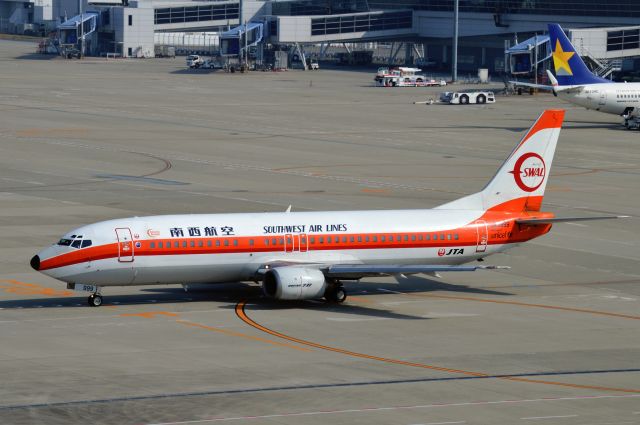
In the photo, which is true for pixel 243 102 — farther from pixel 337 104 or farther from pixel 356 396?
pixel 356 396

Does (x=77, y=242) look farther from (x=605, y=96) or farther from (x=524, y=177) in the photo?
(x=605, y=96)

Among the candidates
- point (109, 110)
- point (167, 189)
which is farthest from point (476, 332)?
point (109, 110)

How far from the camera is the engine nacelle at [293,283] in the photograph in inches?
2019

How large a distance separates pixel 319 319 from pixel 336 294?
337cm

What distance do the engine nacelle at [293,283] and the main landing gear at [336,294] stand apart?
1.41 meters

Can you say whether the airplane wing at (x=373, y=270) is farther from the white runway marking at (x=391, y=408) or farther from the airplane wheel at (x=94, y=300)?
the white runway marking at (x=391, y=408)

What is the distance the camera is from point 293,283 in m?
51.3

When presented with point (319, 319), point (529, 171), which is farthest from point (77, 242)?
point (529, 171)

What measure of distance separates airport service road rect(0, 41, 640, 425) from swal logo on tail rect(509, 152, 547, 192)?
4.82 meters

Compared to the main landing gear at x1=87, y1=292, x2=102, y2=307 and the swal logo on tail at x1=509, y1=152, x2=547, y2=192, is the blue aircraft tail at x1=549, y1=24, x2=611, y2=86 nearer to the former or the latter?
the swal logo on tail at x1=509, y1=152, x2=547, y2=192

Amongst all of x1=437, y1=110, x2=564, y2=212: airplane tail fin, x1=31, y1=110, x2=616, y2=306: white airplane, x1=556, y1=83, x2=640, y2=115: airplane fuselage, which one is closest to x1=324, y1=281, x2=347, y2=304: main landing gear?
x1=31, y1=110, x2=616, y2=306: white airplane

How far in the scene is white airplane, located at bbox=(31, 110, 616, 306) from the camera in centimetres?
5084

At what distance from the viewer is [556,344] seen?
4631 centimetres

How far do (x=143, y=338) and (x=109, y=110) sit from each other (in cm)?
10953
